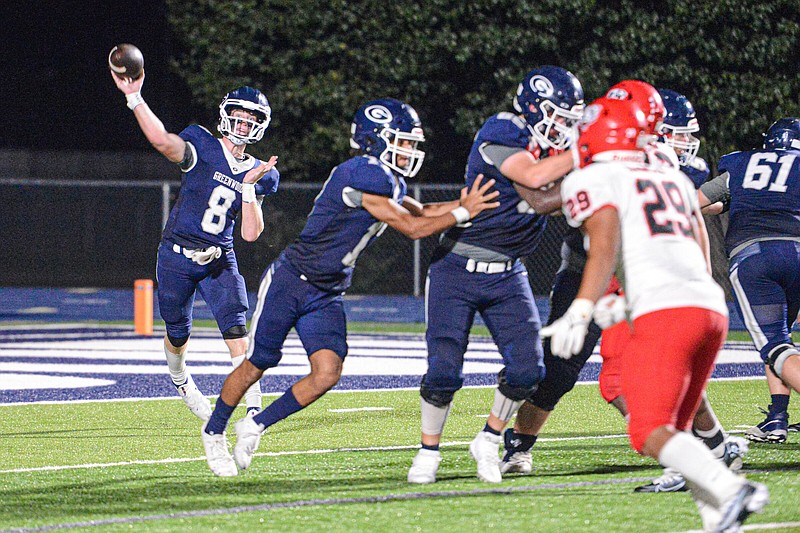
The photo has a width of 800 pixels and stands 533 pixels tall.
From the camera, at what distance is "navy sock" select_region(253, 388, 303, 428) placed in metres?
6.65

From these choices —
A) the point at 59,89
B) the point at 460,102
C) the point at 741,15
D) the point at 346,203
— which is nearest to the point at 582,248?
the point at 346,203

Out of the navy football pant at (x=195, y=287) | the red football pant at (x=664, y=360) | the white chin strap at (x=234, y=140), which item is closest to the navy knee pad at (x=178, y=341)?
the navy football pant at (x=195, y=287)

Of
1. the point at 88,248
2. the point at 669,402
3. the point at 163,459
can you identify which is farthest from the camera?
the point at 88,248

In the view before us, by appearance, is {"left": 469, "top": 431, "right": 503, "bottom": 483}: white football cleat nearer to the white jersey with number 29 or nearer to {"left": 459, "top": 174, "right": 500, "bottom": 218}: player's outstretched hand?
{"left": 459, "top": 174, "right": 500, "bottom": 218}: player's outstretched hand

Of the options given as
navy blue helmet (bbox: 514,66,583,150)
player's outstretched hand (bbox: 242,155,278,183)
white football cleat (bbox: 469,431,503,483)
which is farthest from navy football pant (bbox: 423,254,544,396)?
player's outstretched hand (bbox: 242,155,278,183)

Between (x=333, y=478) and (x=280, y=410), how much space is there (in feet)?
1.38

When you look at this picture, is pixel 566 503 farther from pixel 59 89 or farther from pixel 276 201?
pixel 59 89

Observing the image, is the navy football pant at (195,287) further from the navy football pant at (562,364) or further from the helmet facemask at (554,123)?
the helmet facemask at (554,123)

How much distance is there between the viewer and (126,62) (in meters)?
7.25

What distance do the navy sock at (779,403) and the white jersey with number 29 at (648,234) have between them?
11.1 ft

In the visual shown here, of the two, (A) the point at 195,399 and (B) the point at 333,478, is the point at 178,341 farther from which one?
(B) the point at 333,478

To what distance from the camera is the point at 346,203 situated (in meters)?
6.44

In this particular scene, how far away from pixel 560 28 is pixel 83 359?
10396 mm

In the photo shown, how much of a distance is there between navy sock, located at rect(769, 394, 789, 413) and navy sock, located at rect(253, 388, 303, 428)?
10.1ft
